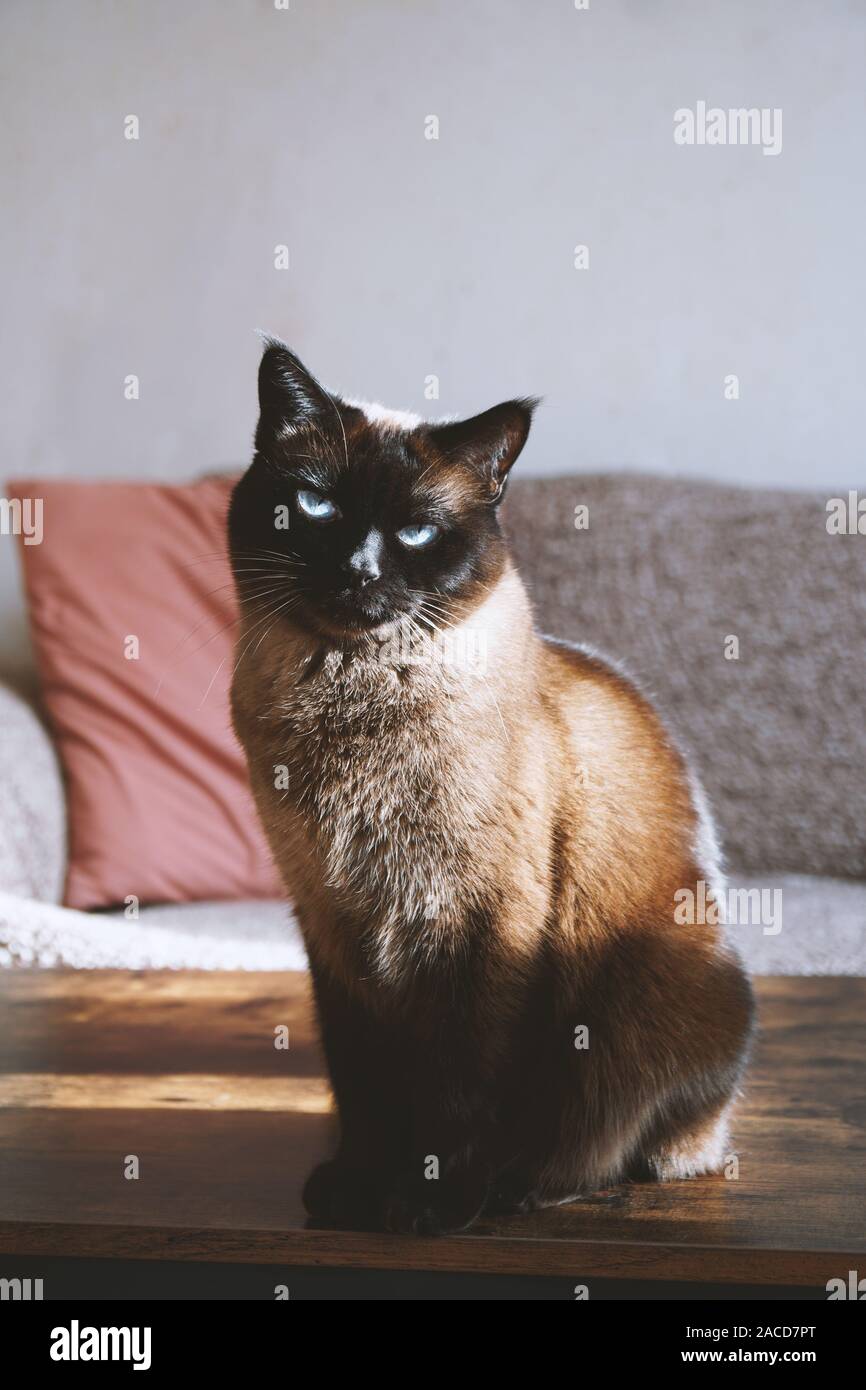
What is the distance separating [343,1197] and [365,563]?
1.37ft

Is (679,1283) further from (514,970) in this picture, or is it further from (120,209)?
(120,209)

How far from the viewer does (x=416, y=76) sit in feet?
6.64

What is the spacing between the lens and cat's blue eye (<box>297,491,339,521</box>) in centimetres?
83

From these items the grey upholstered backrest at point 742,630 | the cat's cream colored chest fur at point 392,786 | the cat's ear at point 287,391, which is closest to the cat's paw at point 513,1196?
the cat's cream colored chest fur at point 392,786

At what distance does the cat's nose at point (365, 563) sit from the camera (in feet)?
2.61

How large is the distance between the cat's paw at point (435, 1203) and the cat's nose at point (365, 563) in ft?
1.29

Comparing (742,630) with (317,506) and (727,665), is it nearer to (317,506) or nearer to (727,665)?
(727,665)

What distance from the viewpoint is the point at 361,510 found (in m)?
0.82

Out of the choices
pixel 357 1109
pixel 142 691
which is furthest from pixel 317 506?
pixel 142 691

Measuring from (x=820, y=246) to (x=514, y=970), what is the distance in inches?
62.2

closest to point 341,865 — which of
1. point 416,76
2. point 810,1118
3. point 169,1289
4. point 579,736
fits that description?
point 579,736

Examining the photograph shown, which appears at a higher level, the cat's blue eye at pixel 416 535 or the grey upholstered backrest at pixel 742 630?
the cat's blue eye at pixel 416 535

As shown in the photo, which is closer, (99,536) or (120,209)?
(99,536)

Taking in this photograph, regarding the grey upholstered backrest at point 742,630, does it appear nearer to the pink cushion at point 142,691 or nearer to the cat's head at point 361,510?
the pink cushion at point 142,691
